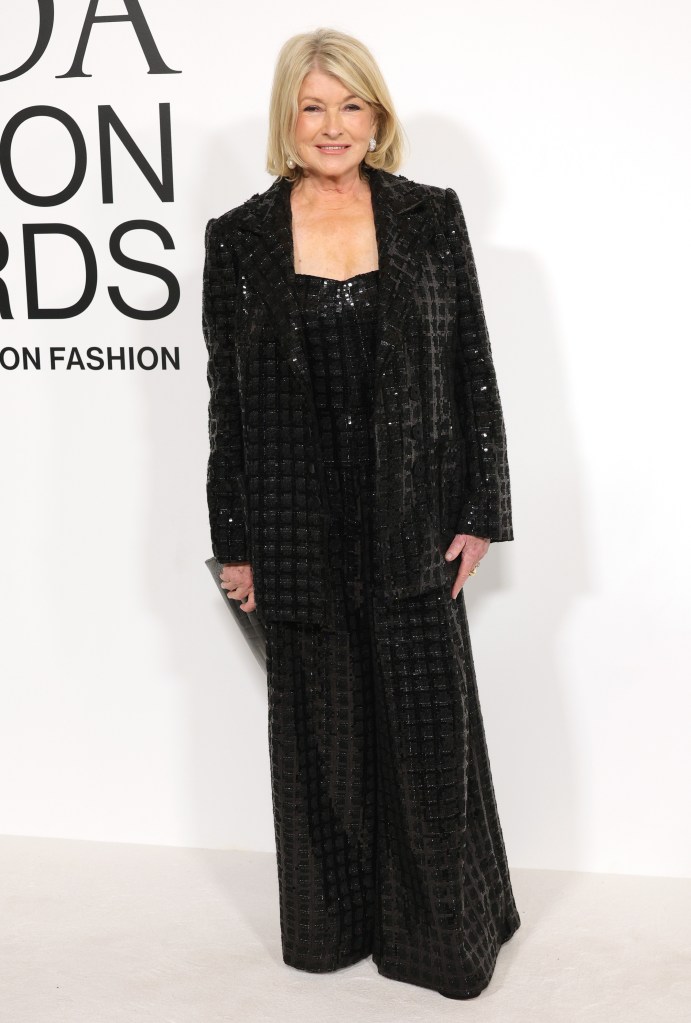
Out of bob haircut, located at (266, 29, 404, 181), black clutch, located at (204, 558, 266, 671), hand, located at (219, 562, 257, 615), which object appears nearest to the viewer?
bob haircut, located at (266, 29, 404, 181)

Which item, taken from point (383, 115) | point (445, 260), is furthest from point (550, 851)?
point (383, 115)

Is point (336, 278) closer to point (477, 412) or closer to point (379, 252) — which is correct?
point (379, 252)

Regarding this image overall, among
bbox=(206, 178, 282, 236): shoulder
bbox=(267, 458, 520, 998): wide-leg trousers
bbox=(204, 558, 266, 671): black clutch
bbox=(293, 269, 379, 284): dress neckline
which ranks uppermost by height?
bbox=(206, 178, 282, 236): shoulder

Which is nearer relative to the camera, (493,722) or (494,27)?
(494,27)

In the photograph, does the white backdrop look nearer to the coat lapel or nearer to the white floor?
the white floor

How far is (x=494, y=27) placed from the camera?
8.63ft

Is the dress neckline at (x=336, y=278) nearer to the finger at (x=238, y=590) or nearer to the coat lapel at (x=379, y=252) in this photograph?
the coat lapel at (x=379, y=252)

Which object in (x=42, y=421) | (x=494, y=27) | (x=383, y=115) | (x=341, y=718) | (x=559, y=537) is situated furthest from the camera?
(x=42, y=421)

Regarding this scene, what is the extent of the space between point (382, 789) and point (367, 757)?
0.24 ft

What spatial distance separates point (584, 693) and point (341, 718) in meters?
0.71

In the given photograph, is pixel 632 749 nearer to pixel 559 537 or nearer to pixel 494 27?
pixel 559 537

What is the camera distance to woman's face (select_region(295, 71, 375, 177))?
2174 millimetres

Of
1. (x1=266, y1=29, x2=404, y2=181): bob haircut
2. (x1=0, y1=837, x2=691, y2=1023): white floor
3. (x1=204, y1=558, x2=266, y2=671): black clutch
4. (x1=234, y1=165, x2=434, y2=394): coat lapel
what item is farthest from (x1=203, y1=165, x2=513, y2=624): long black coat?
(x1=0, y1=837, x2=691, y2=1023): white floor

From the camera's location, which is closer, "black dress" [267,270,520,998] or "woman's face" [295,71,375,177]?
"woman's face" [295,71,375,177]
